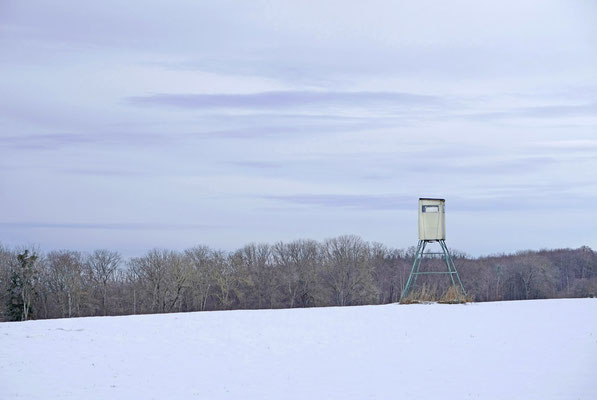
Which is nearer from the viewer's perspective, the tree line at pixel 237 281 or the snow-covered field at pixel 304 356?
the snow-covered field at pixel 304 356

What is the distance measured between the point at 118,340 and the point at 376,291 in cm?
6157

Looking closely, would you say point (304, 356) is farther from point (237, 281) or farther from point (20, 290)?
point (237, 281)

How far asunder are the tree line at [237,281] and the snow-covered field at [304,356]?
40.3m

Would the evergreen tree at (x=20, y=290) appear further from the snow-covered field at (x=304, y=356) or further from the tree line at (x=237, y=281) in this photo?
the snow-covered field at (x=304, y=356)

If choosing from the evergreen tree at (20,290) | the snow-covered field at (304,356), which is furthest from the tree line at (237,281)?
the snow-covered field at (304,356)

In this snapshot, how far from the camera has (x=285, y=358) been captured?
18391 mm

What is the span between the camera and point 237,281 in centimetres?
7994

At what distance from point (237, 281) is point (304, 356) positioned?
6197 cm

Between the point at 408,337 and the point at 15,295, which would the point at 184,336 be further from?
the point at 15,295

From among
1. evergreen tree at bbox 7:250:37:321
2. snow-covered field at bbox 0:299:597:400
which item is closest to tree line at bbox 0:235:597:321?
evergreen tree at bbox 7:250:37:321

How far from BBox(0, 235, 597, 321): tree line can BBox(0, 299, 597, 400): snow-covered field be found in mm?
40269

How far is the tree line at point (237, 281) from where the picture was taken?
67.8 meters

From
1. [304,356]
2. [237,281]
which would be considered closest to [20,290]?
[237,281]

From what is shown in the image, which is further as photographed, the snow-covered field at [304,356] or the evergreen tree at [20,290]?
the evergreen tree at [20,290]
